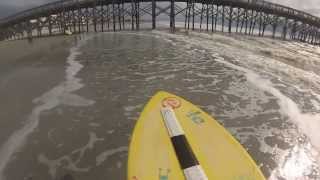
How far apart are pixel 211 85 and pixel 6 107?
8.02 meters

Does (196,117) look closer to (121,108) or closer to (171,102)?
(171,102)

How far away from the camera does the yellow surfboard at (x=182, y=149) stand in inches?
280

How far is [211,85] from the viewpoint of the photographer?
15852 mm

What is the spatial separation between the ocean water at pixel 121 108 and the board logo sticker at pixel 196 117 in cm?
152

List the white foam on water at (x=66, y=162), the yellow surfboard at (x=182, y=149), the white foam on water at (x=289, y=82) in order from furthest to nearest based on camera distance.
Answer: the white foam on water at (x=289, y=82)
the white foam on water at (x=66, y=162)
the yellow surfboard at (x=182, y=149)

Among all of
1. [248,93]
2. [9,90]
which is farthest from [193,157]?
[9,90]

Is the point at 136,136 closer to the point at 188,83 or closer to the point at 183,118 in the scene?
the point at 183,118

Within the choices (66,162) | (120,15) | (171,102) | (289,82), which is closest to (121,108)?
(171,102)

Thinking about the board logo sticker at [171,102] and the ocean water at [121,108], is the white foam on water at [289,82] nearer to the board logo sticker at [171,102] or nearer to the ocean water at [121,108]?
the ocean water at [121,108]

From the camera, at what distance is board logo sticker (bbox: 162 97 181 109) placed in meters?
9.85

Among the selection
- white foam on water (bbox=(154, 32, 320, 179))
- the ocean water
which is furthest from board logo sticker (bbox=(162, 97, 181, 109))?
white foam on water (bbox=(154, 32, 320, 179))

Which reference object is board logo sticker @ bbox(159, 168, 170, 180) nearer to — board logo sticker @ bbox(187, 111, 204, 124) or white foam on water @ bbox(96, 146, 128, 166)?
white foam on water @ bbox(96, 146, 128, 166)

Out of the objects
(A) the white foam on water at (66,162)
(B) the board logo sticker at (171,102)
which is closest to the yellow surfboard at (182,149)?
(B) the board logo sticker at (171,102)

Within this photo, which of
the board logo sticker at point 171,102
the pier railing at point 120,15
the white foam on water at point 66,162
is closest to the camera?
the white foam on water at point 66,162
